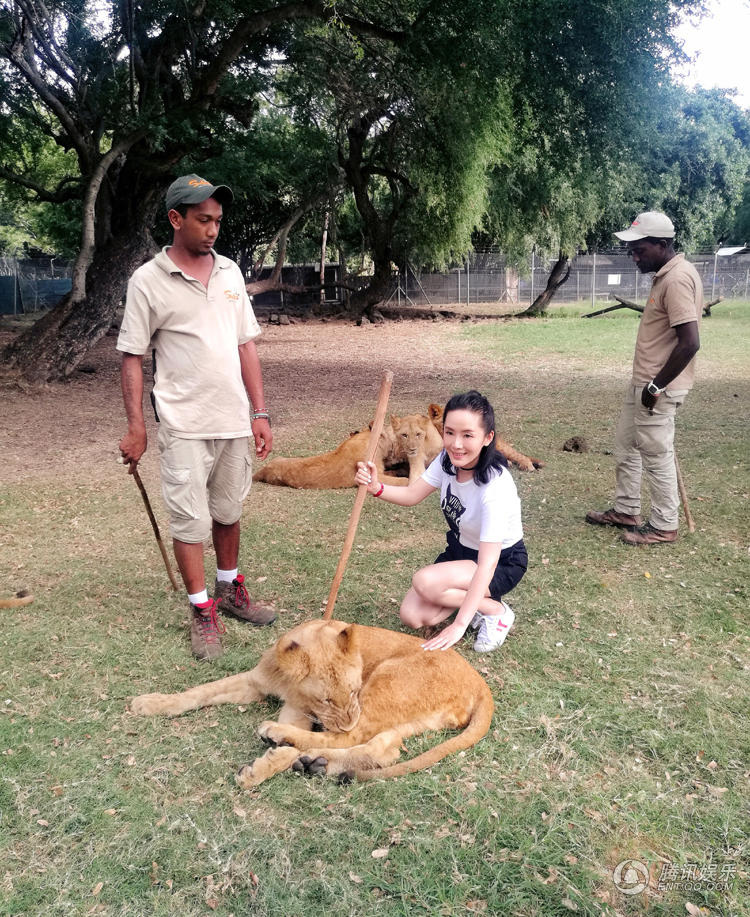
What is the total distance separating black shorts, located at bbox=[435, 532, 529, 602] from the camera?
4.33 meters

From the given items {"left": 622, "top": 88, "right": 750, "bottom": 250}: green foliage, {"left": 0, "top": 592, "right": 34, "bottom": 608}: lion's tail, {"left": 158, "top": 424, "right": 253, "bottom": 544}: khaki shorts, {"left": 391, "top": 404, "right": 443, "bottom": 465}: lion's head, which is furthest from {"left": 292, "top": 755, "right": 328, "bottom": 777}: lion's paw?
{"left": 622, "top": 88, "right": 750, "bottom": 250}: green foliage

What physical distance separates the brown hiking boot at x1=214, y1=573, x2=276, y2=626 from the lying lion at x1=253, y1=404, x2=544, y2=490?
301 centimetres

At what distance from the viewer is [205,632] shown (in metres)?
4.29

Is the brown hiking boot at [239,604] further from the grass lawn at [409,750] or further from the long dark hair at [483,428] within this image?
the long dark hair at [483,428]

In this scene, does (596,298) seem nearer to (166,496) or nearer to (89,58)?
(89,58)

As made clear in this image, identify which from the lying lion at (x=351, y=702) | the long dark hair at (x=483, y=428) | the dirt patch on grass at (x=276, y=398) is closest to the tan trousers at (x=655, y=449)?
the long dark hair at (x=483, y=428)

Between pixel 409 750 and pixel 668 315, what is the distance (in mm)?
3843

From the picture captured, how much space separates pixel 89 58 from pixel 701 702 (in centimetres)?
1346

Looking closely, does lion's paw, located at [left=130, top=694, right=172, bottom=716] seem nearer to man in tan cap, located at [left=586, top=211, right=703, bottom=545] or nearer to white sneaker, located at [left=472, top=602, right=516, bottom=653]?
white sneaker, located at [left=472, top=602, right=516, bottom=653]

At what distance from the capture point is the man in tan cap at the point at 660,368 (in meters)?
5.59

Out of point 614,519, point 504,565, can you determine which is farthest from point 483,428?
point 614,519

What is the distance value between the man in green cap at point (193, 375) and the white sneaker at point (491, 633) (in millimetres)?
1447

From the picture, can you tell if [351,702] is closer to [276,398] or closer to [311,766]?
[311,766]

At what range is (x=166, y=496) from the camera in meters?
4.20
